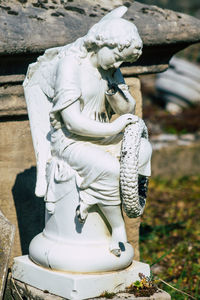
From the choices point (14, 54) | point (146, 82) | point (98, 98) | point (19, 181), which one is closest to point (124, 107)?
point (98, 98)

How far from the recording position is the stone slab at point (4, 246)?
2.70 meters

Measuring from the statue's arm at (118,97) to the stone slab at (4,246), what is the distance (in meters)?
0.80

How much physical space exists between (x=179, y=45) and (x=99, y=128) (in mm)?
1566

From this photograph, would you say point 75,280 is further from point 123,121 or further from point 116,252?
point 123,121

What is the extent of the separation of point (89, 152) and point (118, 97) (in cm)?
34

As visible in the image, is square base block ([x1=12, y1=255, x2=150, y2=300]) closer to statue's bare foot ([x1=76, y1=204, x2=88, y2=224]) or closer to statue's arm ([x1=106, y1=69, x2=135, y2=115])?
statue's bare foot ([x1=76, y1=204, x2=88, y2=224])

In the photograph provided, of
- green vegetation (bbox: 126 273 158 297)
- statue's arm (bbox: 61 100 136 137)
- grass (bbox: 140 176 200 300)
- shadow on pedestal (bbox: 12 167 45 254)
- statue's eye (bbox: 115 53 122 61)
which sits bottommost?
grass (bbox: 140 176 200 300)

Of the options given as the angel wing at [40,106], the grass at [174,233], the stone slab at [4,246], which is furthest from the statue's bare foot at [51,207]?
the grass at [174,233]

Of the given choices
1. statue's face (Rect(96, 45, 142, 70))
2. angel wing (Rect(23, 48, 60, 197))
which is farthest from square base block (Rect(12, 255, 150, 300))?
statue's face (Rect(96, 45, 142, 70))

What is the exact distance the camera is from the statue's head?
8.36 ft

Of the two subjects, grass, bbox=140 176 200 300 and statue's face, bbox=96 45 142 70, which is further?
grass, bbox=140 176 200 300

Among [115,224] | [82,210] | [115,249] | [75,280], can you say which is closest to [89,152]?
[82,210]

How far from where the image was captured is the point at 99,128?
8.60 ft

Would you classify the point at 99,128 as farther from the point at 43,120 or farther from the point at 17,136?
the point at 17,136
